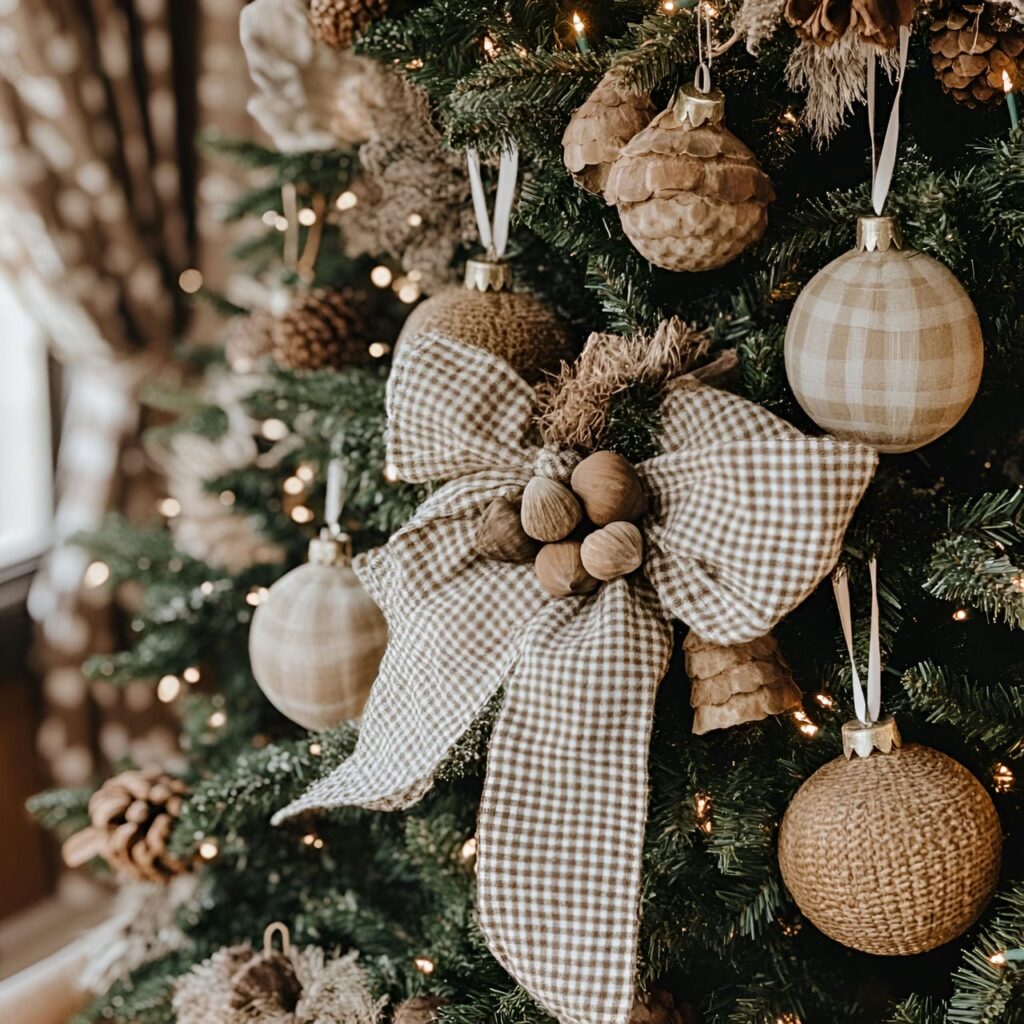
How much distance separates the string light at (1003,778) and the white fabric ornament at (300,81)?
2.19ft

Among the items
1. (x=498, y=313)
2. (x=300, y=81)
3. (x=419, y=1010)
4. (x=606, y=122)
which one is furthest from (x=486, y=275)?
(x=419, y=1010)

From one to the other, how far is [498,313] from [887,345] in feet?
0.90

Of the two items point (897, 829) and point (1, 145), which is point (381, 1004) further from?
point (1, 145)

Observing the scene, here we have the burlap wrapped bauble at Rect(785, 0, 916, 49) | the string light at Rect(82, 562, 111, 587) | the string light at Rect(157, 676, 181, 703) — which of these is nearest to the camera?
the burlap wrapped bauble at Rect(785, 0, 916, 49)

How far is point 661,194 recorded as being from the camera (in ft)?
1.87

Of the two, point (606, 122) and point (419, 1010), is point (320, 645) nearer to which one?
point (419, 1010)

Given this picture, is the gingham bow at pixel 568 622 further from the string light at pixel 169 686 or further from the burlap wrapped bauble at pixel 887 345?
the string light at pixel 169 686

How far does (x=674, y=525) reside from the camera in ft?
1.97

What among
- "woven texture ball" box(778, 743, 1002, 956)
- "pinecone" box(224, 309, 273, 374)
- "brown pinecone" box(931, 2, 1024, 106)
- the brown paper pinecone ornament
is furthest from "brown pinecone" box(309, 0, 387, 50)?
"woven texture ball" box(778, 743, 1002, 956)

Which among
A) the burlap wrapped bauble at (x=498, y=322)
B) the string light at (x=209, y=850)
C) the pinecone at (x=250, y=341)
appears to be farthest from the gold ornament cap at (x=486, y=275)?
the string light at (x=209, y=850)

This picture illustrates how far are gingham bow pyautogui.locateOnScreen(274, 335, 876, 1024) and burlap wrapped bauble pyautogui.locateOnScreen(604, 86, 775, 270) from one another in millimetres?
88

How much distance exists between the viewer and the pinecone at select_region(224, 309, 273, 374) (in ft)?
3.42

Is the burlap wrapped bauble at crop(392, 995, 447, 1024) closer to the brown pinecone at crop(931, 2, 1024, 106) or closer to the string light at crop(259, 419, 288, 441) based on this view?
the string light at crop(259, 419, 288, 441)

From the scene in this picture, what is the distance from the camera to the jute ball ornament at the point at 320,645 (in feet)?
2.62
